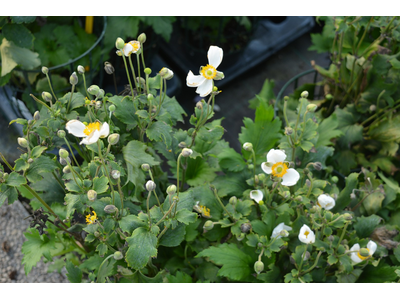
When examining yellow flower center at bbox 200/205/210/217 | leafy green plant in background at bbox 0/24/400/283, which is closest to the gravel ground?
leafy green plant in background at bbox 0/24/400/283

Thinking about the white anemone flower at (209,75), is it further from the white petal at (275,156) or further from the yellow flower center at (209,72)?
the white petal at (275,156)

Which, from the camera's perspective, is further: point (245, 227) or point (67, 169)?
point (245, 227)

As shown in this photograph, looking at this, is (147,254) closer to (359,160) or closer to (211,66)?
(211,66)

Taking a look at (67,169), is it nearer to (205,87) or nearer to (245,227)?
(205,87)

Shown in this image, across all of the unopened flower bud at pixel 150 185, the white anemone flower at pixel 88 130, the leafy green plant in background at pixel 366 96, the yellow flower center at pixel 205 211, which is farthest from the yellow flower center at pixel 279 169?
the leafy green plant in background at pixel 366 96

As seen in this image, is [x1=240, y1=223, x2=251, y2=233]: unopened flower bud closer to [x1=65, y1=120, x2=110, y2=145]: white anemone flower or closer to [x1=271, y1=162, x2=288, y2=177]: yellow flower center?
[x1=271, y1=162, x2=288, y2=177]: yellow flower center

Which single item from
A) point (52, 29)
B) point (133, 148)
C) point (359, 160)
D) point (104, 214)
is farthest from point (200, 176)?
point (52, 29)

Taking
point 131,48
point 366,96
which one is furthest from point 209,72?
point 366,96
